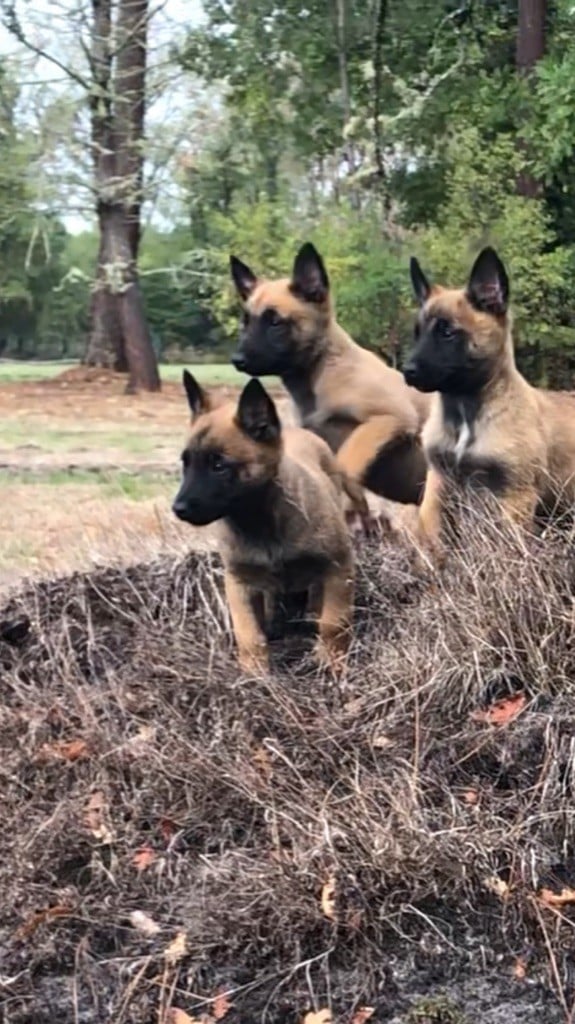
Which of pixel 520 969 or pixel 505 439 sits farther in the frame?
pixel 505 439

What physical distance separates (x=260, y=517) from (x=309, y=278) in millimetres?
1876

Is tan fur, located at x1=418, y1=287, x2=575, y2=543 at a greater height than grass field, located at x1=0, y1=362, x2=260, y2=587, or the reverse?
tan fur, located at x1=418, y1=287, x2=575, y2=543

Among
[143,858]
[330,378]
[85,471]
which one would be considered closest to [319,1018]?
[143,858]

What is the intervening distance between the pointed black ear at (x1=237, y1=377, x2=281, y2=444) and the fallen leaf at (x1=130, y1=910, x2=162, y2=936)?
6.00 feet

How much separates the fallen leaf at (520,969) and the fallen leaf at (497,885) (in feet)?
0.63

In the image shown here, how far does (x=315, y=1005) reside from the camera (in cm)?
393

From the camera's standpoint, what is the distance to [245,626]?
5.55 metres

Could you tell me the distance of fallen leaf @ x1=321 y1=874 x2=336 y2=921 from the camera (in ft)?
13.5

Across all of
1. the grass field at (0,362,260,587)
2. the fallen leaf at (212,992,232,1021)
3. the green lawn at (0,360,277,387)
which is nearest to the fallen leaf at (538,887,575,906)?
the fallen leaf at (212,992,232,1021)

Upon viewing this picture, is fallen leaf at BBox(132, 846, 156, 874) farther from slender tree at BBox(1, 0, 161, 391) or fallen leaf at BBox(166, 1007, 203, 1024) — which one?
slender tree at BBox(1, 0, 161, 391)

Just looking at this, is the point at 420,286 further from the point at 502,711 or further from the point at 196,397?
the point at 502,711

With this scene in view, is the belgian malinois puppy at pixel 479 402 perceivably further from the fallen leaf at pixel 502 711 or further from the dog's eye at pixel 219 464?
the fallen leaf at pixel 502 711

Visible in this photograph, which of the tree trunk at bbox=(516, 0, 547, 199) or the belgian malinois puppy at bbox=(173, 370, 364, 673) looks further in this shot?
the tree trunk at bbox=(516, 0, 547, 199)

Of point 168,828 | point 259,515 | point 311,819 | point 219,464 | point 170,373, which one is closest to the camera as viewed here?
point 311,819
